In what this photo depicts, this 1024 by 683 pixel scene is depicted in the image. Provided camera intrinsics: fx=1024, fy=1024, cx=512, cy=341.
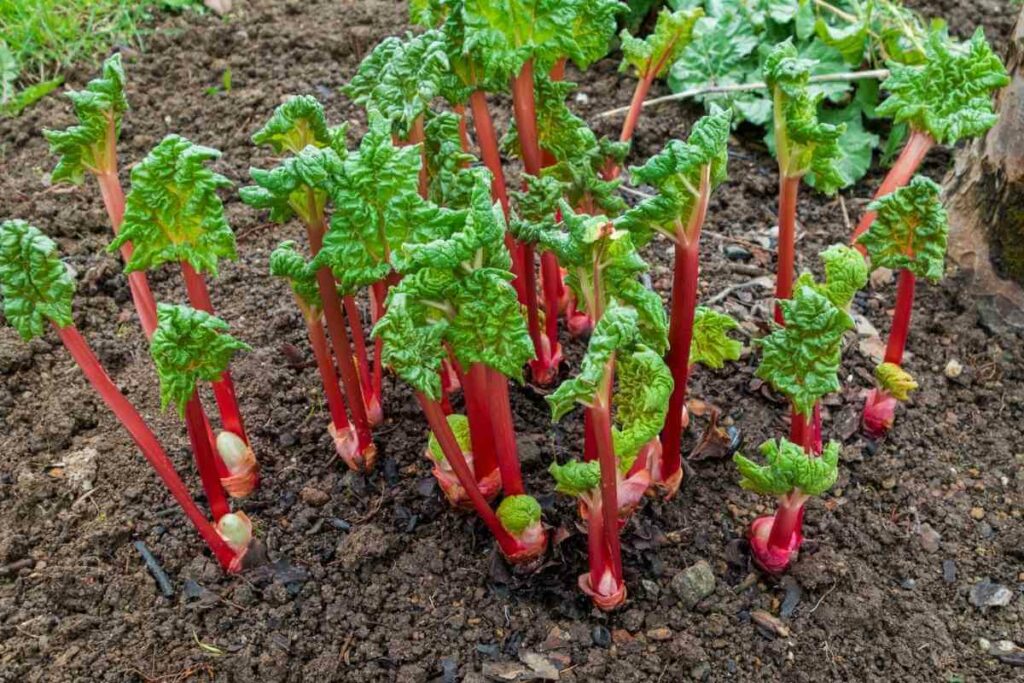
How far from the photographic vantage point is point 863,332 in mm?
3139

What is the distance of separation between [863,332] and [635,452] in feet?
4.17

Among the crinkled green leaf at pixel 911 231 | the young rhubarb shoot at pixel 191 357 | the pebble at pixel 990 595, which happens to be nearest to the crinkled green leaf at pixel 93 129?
the young rhubarb shoot at pixel 191 357

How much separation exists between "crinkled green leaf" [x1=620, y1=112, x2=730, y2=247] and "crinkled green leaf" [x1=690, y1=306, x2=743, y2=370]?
0.45 m

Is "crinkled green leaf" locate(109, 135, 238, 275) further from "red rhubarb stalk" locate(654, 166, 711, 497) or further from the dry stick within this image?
the dry stick

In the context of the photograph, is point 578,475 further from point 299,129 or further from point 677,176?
point 299,129

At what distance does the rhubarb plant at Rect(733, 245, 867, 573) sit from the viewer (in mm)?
2053

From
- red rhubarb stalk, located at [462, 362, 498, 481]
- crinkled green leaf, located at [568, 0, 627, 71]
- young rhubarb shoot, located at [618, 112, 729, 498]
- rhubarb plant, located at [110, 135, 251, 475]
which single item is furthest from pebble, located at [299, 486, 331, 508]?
crinkled green leaf, located at [568, 0, 627, 71]

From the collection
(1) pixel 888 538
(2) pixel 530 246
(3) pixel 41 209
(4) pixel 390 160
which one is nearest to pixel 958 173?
(1) pixel 888 538

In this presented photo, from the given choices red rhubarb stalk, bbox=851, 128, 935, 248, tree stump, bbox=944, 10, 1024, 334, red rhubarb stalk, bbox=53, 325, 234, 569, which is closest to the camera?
red rhubarb stalk, bbox=53, 325, 234, 569

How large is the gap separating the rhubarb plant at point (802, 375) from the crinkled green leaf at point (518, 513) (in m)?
0.47

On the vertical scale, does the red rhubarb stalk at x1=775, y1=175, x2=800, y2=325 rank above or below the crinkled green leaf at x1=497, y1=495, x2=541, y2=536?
above

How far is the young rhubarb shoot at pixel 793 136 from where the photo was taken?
2.26 meters

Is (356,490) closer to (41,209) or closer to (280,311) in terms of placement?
(280,311)

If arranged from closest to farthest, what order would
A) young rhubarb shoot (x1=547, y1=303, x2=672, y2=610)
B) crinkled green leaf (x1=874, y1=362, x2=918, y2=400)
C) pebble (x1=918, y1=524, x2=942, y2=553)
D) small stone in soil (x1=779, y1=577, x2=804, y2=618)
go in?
young rhubarb shoot (x1=547, y1=303, x2=672, y2=610) < small stone in soil (x1=779, y1=577, x2=804, y2=618) < pebble (x1=918, y1=524, x2=942, y2=553) < crinkled green leaf (x1=874, y1=362, x2=918, y2=400)
